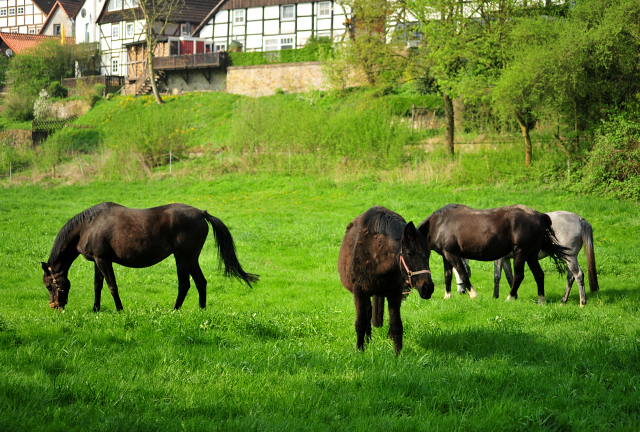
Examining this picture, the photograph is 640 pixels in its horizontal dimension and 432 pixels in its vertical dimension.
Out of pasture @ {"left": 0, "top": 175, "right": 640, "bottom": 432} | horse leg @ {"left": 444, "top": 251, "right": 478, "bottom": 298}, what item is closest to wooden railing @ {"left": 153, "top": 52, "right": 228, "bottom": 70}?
pasture @ {"left": 0, "top": 175, "right": 640, "bottom": 432}

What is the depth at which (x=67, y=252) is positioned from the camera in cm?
959

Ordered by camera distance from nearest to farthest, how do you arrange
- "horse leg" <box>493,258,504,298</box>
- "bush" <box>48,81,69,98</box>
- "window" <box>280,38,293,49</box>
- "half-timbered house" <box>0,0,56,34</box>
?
1. "horse leg" <box>493,258,504,298</box>
2. "window" <box>280,38,293,49</box>
3. "bush" <box>48,81,69,98</box>
4. "half-timbered house" <box>0,0,56,34</box>

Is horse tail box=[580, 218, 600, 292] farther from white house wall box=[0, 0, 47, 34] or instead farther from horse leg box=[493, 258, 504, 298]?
white house wall box=[0, 0, 47, 34]

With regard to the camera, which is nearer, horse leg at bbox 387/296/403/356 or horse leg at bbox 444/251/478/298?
horse leg at bbox 387/296/403/356

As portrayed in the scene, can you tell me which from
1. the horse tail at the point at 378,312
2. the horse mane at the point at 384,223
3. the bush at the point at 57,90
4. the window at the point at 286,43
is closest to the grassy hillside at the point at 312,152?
the horse tail at the point at 378,312

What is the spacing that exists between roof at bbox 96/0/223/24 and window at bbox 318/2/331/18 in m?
14.9

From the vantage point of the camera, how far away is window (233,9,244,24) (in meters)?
58.0

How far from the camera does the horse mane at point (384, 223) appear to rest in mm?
6316

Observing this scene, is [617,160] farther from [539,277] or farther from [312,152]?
[312,152]

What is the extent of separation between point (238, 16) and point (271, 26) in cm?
395

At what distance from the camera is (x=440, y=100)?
38188 millimetres

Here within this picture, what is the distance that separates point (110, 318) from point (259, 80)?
45.7m

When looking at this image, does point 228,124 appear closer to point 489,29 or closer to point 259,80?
point 259,80

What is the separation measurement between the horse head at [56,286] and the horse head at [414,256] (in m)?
6.08
